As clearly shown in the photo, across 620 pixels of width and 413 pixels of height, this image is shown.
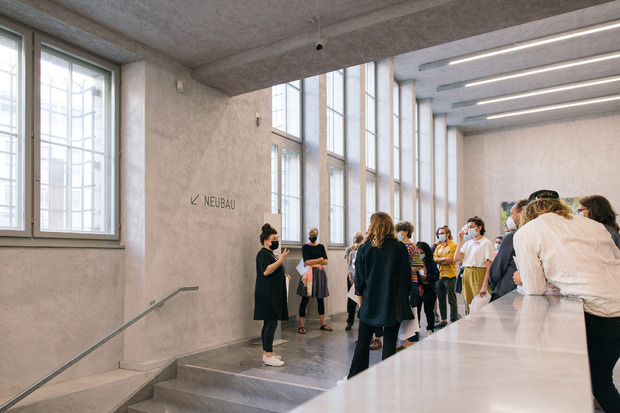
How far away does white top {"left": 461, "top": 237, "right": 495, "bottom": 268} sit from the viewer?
18.2 ft

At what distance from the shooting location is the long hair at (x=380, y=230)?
397cm

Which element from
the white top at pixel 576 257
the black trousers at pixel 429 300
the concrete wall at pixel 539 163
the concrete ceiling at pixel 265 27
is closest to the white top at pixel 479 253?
the black trousers at pixel 429 300

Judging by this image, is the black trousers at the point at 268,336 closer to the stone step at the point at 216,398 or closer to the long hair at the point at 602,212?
the stone step at the point at 216,398

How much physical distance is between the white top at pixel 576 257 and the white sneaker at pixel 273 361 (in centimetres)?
307

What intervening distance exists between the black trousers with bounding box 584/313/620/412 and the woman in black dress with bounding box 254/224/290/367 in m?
3.10

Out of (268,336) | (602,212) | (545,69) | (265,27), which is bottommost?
(268,336)

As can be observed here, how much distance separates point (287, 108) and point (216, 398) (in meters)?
5.36

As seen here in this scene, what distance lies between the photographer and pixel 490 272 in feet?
13.0

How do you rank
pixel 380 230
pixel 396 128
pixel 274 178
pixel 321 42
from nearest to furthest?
pixel 380 230
pixel 321 42
pixel 274 178
pixel 396 128

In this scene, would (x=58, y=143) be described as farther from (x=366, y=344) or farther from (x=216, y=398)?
(x=366, y=344)

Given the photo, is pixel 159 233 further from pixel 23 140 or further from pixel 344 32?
pixel 344 32

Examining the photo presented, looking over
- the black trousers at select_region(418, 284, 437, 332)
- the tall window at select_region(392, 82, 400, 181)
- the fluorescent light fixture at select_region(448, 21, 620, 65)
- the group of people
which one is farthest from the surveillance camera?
the tall window at select_region(392, 82, 400, 181)

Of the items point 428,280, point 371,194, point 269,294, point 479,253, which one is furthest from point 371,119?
point 269,294

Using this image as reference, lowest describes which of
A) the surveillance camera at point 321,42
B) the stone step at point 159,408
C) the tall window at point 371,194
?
the stone step at point 159,408
